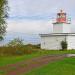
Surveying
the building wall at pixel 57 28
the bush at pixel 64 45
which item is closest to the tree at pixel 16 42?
the bush at pixel 64 45

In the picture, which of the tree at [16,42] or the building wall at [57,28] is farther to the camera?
the building wall at [57,28]

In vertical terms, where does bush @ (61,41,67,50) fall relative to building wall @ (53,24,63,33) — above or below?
below

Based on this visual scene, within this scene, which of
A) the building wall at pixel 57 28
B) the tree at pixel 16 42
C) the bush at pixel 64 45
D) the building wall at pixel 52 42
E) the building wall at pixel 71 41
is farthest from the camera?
the building wall at pixel 57 28

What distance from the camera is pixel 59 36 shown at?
2270 inches

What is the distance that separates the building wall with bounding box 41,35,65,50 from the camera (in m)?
57.4

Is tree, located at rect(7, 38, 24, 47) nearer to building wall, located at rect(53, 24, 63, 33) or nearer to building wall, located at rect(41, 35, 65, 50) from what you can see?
building wall, located at rect(41, 35, 65, 50)

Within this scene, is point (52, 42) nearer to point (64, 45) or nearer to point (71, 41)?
point (64, 45)

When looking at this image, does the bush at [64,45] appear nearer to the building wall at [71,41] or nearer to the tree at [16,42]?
the building wall at [71,41]

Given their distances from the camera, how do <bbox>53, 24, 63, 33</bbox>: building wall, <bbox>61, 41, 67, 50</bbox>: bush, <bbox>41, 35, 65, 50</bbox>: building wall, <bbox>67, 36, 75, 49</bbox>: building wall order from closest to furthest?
<bbox>61, 41, 67, 50</bbox>: bush → <bbox>67, 36, 75, 49</bbox>: building wall → <bbox>41, 35, 65, 50</bbox>: building wall → <bbox>53, 24, 63, 33</bbox>: building wall

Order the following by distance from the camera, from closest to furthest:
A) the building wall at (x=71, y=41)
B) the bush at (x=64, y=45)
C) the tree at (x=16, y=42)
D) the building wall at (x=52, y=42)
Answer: the tree at (x=16, y=42) < the bush at (x=64, y=45) < the building wall at (x=71, y=41) < the building wall at (x=52, y=42)

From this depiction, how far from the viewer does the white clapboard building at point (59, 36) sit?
56.8 meters

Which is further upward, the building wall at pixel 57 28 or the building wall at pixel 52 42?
the building wall at pixel 57 28

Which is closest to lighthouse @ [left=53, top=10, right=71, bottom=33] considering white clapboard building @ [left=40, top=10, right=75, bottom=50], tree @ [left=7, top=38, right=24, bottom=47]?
white clapboard building @ [left=40, top=10, right=75, bottom=50]

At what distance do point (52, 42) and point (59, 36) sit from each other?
5.31ft
